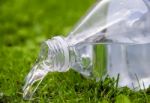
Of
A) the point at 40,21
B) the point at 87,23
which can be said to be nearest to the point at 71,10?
the point at 40,21

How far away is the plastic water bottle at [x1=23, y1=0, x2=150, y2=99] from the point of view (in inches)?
113

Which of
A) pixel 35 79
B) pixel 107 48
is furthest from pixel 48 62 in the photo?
pixel 107 48

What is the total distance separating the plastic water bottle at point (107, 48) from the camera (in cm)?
287

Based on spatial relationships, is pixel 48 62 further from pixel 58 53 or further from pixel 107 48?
pixel 107 48

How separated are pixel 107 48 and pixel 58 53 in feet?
1.35

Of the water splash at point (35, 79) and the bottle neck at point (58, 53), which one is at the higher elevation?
the bottle neck at point (58, 53)

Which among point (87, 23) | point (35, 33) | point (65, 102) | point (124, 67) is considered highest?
point (35, 33)

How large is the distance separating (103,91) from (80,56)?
0.88 ft

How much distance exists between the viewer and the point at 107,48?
10.2 feet

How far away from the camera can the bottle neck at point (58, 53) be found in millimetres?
2803

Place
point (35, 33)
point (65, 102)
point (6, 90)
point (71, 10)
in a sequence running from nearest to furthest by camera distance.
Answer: point (65, 102) < point (6, 90) < point (35, 33) < point (71, 10)

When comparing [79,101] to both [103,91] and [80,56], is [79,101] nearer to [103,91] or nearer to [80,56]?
[103,91]

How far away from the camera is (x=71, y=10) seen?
687cm

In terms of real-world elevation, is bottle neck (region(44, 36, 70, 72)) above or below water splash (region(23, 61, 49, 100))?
above
